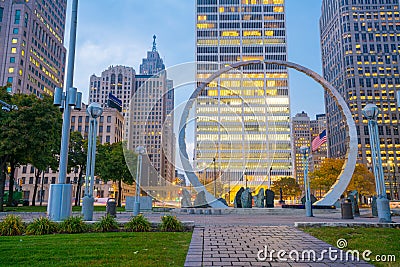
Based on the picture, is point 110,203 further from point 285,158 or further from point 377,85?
point 377,85

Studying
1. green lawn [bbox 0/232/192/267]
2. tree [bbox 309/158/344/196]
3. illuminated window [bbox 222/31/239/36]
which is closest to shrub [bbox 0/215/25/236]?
green lawn [bbox 0/232/192/267]

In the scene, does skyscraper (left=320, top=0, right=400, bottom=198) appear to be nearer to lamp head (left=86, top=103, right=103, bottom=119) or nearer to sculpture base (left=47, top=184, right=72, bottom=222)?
lamp head (left=86, top=103, right=103, bottom=119)

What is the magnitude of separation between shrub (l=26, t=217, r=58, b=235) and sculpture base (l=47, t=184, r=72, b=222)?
1.55ft

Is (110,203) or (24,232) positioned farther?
(110,203)

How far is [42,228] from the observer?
11211 mm

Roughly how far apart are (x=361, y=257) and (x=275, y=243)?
8.09 feet

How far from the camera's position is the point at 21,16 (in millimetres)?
99688

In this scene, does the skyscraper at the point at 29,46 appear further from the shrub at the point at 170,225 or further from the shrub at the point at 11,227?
the shrub at the point at 170,225

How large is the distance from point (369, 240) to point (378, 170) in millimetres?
8498

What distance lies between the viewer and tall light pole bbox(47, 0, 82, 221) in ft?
39.4

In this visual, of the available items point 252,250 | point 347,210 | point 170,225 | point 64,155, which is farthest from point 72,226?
point 347,210

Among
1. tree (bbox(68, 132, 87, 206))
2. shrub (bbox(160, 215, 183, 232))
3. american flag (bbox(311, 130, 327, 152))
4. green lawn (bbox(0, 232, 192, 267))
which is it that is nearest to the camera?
green lawn (bbox(0, 232, 192, 267))

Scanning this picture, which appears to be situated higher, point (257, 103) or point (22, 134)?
point (257, 103)

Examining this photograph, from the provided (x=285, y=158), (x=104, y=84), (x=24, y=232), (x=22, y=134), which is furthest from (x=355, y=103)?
(x=24, y=232)
